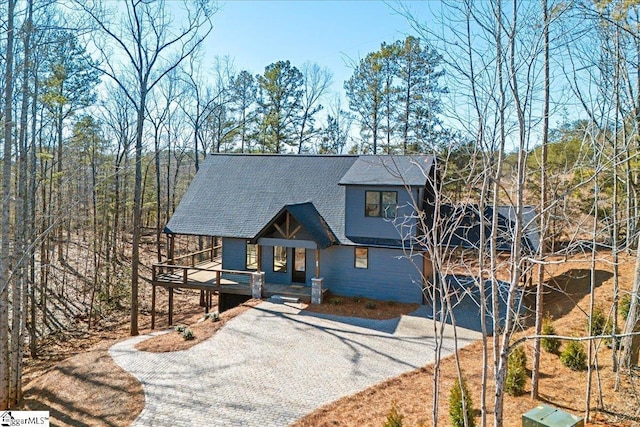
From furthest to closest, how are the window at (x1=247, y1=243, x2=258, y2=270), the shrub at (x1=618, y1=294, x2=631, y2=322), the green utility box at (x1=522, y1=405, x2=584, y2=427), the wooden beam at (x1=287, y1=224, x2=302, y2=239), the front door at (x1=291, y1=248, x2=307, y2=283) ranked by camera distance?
1. the window at (x1=247, y1=243, x2=258, y2=270)
2. the front door at (x1=291, y1=248, x2=307, y2=283)
3. the wooden beam at (x1=287, y1=224, x2=302, y2=239)
4. the shrub at (x1=618, y1=294, x2=631, y2=322)
5. the green utility box at (x1=522, y1=405, x2=584, y2=427)

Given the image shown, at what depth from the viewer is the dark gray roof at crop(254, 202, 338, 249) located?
14807mm

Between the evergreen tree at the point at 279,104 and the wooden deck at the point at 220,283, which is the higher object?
the evergreen tree at the point at 279,104

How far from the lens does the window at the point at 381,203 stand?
15.2 m

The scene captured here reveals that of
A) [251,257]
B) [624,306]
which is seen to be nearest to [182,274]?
[251,257]

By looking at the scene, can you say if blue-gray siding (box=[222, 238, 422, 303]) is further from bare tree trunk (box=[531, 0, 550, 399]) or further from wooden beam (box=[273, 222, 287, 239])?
bare tree trunk (box=[531, 0, 550, 399])

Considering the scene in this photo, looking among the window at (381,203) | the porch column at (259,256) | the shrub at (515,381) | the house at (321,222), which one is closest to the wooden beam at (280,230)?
the house at (321,222)

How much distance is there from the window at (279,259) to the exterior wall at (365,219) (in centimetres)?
278

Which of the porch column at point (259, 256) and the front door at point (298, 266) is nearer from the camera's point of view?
the porch column at point (259, 256)

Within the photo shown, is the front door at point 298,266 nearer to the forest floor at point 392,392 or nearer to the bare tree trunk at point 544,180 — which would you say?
the forest floor at point 392,392

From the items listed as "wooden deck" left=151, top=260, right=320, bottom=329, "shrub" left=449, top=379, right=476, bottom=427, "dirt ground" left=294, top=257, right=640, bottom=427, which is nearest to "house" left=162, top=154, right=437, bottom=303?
"wooden deck" left=151, top=260, right=320, bottom=329

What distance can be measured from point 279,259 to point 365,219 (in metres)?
3.91

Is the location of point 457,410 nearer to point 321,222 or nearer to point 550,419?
point 550,419

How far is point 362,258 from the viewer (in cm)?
1568

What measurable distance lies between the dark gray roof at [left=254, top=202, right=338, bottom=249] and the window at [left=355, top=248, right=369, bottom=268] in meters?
Result: 1.02
